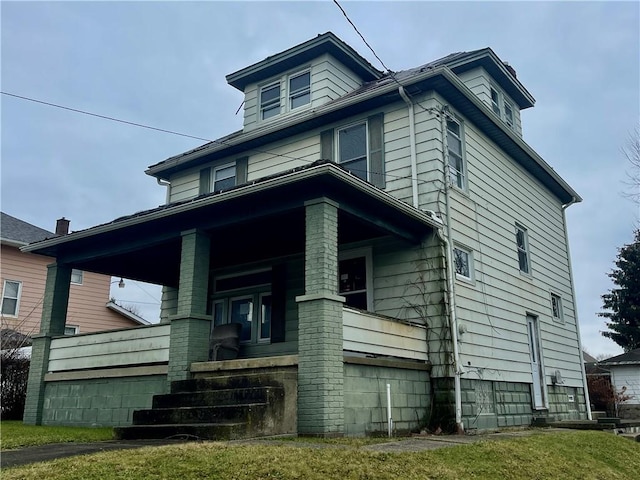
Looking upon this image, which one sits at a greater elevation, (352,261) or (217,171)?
(217,171)

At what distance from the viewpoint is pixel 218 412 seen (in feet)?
22.9

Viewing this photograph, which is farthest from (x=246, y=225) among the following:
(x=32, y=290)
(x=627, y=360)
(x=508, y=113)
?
(x=627, y=360)

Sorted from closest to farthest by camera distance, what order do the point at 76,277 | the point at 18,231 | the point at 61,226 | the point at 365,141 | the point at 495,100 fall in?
the point at 365,141
the point at 495,100
the point at 18,231
the point at 61,226
the point at 76,277

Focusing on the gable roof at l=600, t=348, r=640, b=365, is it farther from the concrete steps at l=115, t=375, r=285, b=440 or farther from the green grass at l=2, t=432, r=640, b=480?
the concrete steps at l=115, t=375, r=285, b=440

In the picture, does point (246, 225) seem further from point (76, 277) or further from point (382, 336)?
point (76, 277)

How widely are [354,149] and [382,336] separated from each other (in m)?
4.49

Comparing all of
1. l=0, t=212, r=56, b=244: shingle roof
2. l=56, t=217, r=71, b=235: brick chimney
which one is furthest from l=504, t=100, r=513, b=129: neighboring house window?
l=56, t=217, r=71, b=235: brick chimney

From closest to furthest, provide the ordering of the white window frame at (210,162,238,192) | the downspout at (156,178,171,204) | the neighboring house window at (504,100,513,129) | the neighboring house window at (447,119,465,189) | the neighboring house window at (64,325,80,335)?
the neighboring house window at (447,119,465,189) < the white window frame at (210,162,238,192) < the neighboring house window at (504,100,513,129) < the downspout at (156,178,171,204) < the neighboring house window at (64,325,80,335)

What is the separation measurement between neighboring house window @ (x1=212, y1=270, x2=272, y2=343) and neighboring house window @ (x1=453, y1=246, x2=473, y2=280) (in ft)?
13.1

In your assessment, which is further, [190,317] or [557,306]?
[557,306]

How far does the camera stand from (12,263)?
20.4 metres

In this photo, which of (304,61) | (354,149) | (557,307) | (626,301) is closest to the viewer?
(354,149)

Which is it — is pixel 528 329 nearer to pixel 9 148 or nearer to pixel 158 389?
pixel 158 389

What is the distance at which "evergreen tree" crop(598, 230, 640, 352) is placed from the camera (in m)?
29.7
